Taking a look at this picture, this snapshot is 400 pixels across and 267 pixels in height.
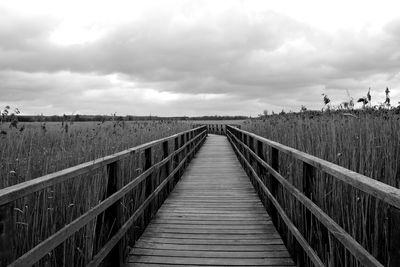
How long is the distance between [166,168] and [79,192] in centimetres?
310

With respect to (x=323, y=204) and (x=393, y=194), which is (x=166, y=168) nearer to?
(x=323, y=204)

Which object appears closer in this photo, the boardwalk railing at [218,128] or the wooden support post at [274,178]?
the wooden support post at [274,178]

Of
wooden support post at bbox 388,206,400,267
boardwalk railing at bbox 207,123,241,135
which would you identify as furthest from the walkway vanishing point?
boardwalk railing at bbox 207,123,241,135

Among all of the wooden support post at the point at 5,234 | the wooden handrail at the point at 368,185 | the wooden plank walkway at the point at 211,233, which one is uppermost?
the wooden handrail at the point at 368,185

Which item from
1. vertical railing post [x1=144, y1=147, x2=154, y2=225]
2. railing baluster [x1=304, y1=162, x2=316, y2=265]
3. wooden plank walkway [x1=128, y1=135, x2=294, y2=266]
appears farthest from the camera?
vertical railing post [x1=144, y1=147, x2=154, y2=225]

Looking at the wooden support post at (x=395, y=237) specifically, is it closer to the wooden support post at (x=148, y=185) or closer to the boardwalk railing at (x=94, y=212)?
the boardwalk railing at (x=94, y=212)

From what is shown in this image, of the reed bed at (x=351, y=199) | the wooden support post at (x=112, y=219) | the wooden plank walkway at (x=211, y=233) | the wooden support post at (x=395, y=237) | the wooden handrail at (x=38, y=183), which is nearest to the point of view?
the wooden support post at (x=395, y=237)

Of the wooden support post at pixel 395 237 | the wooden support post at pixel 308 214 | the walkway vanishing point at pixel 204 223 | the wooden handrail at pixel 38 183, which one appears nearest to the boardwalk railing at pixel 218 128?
the walkway vanishing point at pixel 204 223

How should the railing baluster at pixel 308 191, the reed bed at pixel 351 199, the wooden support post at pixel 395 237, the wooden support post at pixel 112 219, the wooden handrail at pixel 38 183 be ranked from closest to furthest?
1. the wooden support post at pixel 395 237
2. the wooden handrail at pixel 38 183
3. the reed bed at pixel 351 199
4. the railing baluster at pixel 308 191
5. the wooden support post at pixel 112 219

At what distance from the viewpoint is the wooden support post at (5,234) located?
1432 millimetres

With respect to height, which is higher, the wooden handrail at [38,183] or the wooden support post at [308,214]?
the wooden handrail at [38,183]

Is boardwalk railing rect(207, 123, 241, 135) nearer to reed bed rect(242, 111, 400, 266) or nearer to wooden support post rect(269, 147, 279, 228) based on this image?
wooden support post rect(269, 147, 279, 228)

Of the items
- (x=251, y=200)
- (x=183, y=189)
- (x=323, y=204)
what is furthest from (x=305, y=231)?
(x=183, y=189)

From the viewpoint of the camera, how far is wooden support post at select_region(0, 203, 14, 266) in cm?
143
